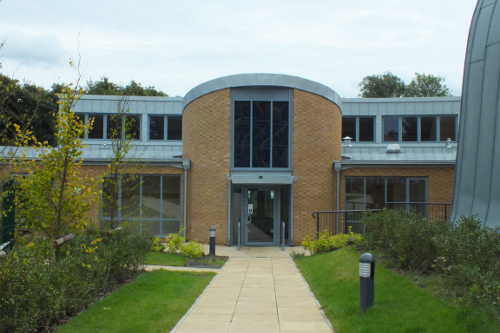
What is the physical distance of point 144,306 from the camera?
26.1ft

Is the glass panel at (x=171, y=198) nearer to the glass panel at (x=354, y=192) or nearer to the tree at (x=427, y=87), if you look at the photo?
the glass panel at (x=354, y=192)

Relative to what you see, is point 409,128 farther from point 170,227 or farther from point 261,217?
point 170,227

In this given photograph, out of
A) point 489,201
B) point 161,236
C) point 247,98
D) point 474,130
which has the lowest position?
point 161,236

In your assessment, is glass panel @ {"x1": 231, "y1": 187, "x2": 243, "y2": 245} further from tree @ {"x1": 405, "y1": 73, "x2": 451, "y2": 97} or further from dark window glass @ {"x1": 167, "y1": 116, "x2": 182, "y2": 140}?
tree @ {"x1": 405, "y1": 73, "x2": 451, "y2": 97}

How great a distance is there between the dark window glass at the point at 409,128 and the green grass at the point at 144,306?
1817 cm

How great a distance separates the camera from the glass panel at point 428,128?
2584cm

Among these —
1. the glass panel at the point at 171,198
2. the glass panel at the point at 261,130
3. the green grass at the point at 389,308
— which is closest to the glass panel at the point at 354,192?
the glass panel at the point at 261,130

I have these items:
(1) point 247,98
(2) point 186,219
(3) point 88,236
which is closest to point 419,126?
(1) point 247,98

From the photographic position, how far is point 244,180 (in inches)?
655

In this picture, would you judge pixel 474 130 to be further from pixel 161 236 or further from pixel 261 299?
pixel 161 236

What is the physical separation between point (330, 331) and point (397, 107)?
20.9 m

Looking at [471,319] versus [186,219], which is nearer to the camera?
[471,319]

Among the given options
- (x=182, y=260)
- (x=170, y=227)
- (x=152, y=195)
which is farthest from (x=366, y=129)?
(x=182, y=260)

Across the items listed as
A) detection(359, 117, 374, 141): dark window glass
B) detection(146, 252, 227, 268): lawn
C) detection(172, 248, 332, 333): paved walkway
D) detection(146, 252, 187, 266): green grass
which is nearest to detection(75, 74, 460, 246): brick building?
detection(146, 252, 227, 268): lawn
